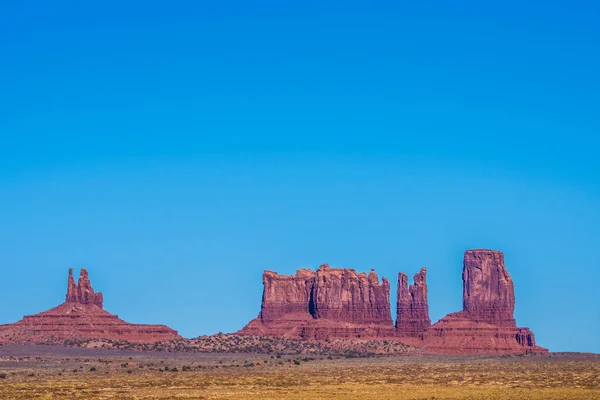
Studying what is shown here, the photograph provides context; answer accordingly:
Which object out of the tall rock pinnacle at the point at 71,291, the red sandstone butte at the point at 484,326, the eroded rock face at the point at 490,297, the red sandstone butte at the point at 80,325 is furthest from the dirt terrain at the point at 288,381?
the eroded rock face at the point at 490,297

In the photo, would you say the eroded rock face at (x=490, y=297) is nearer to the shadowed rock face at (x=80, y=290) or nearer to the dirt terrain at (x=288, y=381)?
the shadowed rock face at (x=80, y=290)

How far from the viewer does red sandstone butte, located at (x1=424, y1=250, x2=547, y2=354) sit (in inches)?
7259

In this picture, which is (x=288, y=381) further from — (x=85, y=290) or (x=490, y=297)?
(x=490, y=297)

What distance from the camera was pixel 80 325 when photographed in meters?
180

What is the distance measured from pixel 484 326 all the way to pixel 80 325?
202 feet

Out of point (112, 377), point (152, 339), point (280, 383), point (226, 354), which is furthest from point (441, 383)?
point (152, 339)

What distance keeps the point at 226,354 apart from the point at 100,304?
37654mm

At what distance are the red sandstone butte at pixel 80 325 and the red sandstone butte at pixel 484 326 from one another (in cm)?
4218

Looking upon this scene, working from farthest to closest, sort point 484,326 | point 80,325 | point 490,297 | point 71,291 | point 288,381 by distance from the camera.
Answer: point 490,297 < point 71,291 < point 484,326 < point 80,325 < point 288,381

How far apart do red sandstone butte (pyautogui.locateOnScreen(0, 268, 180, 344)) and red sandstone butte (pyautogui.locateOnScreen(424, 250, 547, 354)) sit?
42185 mm

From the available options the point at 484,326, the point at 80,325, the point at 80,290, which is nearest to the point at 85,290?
the point at 80,290

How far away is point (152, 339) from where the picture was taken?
608 feet

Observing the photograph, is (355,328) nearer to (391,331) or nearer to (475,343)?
(391,331)

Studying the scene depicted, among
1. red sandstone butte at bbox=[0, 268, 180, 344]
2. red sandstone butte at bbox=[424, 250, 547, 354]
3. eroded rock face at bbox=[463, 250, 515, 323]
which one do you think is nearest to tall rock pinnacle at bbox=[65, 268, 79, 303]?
red sandstone butte at bbox=[0, 268, 180, 344]
